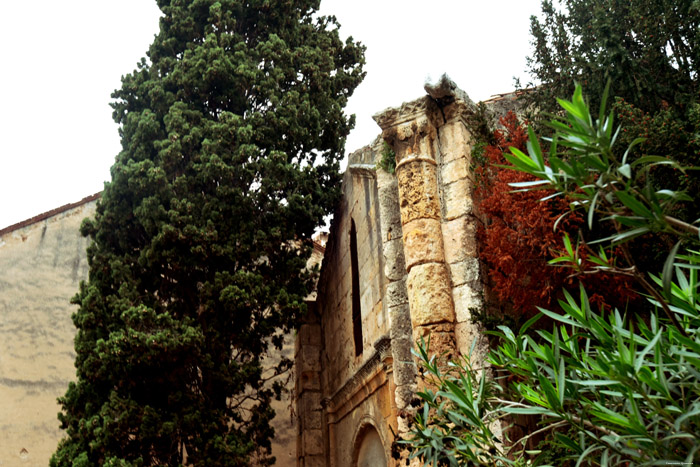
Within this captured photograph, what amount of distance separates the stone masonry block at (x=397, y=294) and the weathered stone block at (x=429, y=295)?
33 centimetres

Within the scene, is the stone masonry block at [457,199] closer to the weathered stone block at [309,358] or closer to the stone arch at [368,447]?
the stone arch at [368,447]

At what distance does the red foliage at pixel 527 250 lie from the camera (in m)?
5.61

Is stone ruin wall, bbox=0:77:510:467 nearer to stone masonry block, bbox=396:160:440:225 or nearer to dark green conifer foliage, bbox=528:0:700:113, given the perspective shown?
stone masonry block, bbox=396:160:440:225

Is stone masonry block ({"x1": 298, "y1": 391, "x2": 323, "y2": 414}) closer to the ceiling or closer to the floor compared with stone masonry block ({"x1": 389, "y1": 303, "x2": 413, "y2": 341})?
closer to the ceiling

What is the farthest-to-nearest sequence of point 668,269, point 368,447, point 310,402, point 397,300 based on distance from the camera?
point 310,402 < point 368,447 < point 397,300 < point 668,269

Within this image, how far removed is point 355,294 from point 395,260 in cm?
402

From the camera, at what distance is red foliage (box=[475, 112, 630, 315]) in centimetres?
561

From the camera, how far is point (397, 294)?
641 cm

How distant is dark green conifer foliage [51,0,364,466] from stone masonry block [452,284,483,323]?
A: 4.34m

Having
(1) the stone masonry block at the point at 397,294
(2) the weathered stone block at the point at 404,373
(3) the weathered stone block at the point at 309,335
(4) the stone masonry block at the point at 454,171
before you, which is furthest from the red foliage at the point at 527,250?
(3) the weathered stone block at the point at 309,335

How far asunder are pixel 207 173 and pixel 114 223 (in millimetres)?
1699

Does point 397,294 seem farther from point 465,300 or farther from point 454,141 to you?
point 454,141

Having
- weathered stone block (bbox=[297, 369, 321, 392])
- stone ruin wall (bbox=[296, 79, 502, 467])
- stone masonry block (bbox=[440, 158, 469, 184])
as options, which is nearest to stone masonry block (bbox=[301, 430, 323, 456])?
weathered stone block (bbox=[297, 369, 321, 392])

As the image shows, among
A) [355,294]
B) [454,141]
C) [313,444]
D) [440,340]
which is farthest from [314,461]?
[454,141]
